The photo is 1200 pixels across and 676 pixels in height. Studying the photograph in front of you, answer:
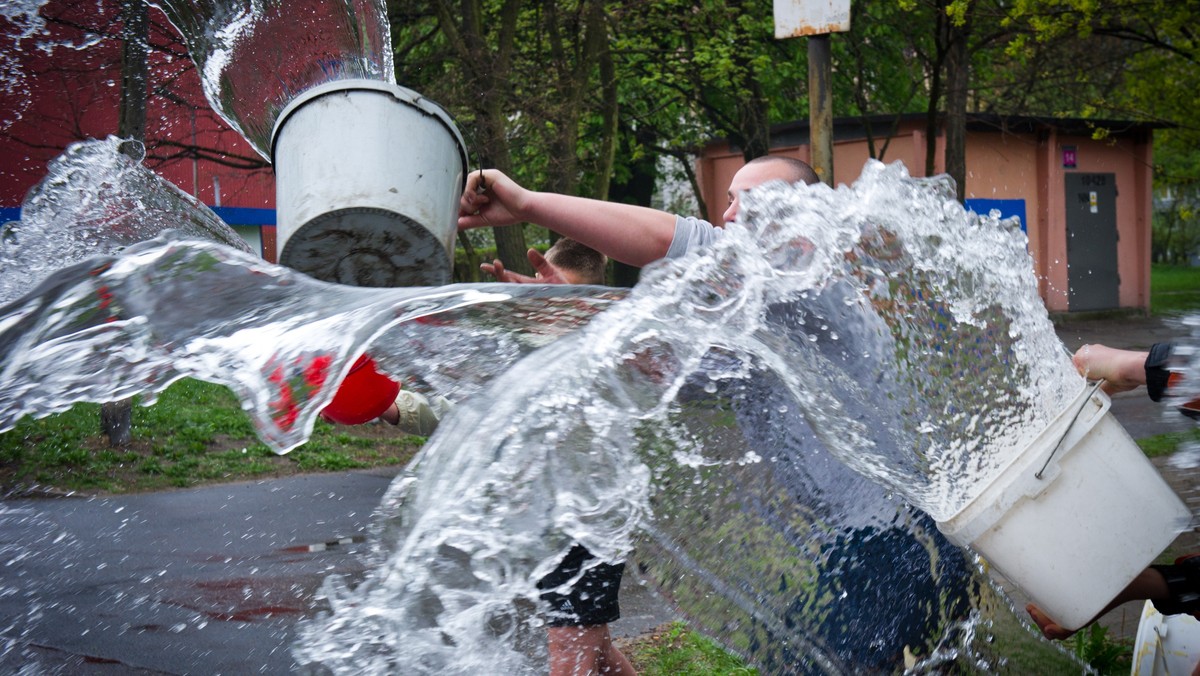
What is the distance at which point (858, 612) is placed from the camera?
8.43ft

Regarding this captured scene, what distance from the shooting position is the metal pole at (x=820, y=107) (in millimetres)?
6875

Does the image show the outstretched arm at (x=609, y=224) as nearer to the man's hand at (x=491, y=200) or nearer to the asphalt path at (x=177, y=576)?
the man's hand at (x=491, y=200)

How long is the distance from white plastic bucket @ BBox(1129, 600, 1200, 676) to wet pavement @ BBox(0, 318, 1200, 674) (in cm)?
47

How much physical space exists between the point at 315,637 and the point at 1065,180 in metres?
19.8

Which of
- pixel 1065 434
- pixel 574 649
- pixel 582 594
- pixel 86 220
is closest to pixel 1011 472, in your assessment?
pixel 1065 434

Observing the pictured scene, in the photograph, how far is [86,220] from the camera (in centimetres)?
377

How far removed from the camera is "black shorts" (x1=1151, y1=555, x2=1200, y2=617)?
280 cm

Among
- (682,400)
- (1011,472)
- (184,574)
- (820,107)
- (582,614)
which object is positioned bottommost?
(184,574)

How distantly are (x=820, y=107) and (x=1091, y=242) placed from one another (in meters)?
15.1

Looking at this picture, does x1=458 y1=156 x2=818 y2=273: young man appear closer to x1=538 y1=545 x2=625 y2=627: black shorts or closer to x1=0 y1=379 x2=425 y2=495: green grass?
A: x1=538 y1=545 x2=625 y2=627: black shorts

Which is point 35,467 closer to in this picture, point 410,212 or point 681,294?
point 410,212

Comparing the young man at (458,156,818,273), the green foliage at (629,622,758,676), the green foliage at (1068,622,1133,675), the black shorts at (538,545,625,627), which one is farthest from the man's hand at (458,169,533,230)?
the green foliage at (1068,622,1133,675)

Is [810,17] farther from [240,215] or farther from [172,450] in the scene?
[240,215]

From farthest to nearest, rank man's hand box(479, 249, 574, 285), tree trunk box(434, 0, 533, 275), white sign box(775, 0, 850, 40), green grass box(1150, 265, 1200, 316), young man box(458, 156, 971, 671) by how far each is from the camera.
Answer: green grass box(1150, 265, 1200, 316) → tree trunk box(434, 0, 533, 275) → white sign box(775, 0, 850, 40) → man's hand box(479, 249, 574, 285) → young man box(458, 156, 971, 671)
